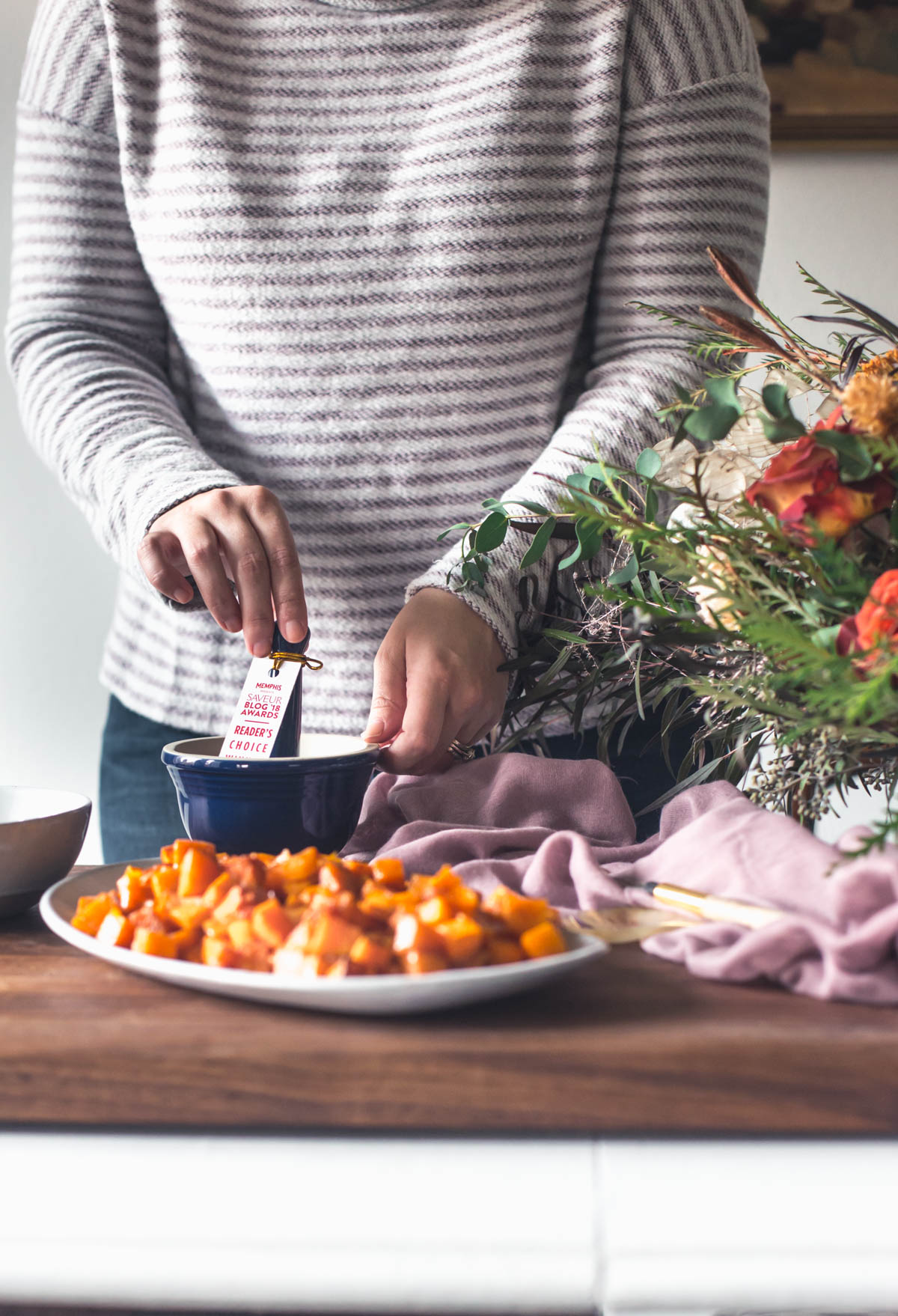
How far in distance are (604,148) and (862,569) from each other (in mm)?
582

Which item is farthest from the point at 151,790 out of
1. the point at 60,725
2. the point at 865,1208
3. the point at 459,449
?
the point at 865,1208

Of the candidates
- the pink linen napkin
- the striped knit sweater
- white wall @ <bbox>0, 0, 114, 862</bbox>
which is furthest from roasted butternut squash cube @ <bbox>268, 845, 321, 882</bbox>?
white wall @ <bbox>0, 0, 114, 862</bbox>

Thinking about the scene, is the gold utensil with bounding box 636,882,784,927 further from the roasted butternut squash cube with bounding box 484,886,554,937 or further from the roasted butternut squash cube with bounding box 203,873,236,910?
the roasted butternut squash cube with bounding box 203,873,236,910

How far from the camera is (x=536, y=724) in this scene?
2.60 ft

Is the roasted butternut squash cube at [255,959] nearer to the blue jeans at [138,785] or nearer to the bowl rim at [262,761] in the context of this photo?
the bowl rim at [262,761]

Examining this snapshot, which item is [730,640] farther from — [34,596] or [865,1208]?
[34,596]

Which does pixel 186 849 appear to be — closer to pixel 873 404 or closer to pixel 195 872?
pixel 195 872

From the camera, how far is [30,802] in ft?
2.12

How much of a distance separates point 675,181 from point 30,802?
0.72m

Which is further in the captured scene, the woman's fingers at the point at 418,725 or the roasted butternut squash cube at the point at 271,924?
the woman's fingers at the point at 418,725

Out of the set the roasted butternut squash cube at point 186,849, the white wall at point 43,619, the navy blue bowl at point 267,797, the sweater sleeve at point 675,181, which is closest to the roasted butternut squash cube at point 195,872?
the roasted butternut squash cube at point 186,849

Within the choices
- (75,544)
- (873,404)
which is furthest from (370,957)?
(75,544)

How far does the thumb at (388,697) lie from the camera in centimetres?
72

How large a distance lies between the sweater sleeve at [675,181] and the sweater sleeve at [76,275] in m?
0.36
